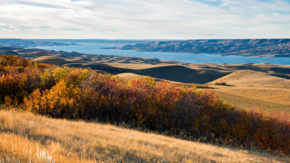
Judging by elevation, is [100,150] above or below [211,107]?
above

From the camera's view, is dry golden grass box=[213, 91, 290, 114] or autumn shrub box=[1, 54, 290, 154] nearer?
autumn shrub box=[1, 54, 290, 154]

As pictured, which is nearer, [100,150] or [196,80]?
[100,150]

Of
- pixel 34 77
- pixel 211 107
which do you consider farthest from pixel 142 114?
pixel 34 77

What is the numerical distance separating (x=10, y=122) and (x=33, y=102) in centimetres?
726

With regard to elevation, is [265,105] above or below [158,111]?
below

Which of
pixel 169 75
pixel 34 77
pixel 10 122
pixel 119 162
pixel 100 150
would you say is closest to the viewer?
pixel 119 162

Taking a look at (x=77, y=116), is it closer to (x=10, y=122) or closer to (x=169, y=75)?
(x=10, y=122)

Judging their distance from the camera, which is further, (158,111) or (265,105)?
(265,105)

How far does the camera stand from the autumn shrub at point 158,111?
13.0 meters

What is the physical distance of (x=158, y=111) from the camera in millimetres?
14641

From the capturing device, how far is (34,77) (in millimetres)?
17219

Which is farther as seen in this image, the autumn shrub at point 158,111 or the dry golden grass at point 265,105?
the dry golden grass at point 265,105

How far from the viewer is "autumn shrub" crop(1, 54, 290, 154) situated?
1295cm

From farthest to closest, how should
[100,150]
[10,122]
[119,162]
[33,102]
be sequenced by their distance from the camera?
[33,102]
[10,122]
[100,150]
[119,162]
